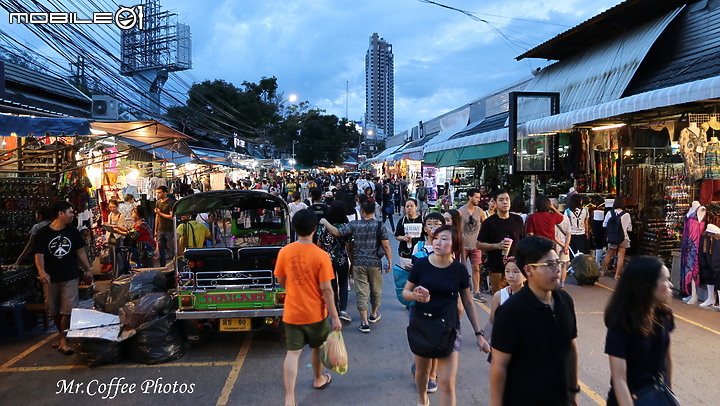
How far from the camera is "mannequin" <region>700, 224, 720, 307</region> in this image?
6906 mm

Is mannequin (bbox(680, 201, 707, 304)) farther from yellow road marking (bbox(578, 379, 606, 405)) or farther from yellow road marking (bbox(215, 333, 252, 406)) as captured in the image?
yellow road marking (bbox(215, 333, 252, 406))

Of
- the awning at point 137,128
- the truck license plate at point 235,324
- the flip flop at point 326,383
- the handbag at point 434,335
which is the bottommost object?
the flip flop at point 326,383

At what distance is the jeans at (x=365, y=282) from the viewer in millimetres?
6301

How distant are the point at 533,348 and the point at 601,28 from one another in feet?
41.0

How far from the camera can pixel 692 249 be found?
7297 millimetres

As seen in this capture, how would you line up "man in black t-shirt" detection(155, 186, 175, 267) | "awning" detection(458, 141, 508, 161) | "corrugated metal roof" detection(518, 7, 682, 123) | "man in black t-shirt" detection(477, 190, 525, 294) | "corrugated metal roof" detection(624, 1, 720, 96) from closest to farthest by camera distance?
"man in black t-shirt" detection(477, 190, 525, 294)
"corrugated metal roof" detection(624, 1, 720, 96)
"man in black t-shirt" detection(155, 186, 175, 267)
"corrugated metal roof" detection(518, 7, 682, 123)
"awning" detection(458, 141, 508, 161)

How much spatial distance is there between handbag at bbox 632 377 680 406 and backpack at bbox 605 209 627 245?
7.18 m

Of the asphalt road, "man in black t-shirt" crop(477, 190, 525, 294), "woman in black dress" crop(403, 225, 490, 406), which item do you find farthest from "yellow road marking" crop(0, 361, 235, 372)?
"man in black t-shirt" crop(477, 190, 525, 294)

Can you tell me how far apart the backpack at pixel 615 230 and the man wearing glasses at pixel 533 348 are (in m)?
7.33

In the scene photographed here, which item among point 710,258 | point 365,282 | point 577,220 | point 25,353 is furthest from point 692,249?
point 25,353

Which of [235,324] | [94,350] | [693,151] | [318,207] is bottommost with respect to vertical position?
[94,350]

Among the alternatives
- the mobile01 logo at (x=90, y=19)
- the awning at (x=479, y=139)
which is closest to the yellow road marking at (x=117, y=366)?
the mobile01 logo at (x=90, y=19)

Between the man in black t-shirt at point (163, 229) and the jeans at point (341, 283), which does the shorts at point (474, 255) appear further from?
the man in black t-shirt at point (163, 229)

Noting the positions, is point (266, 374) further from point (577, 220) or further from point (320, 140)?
point (320, 140)
